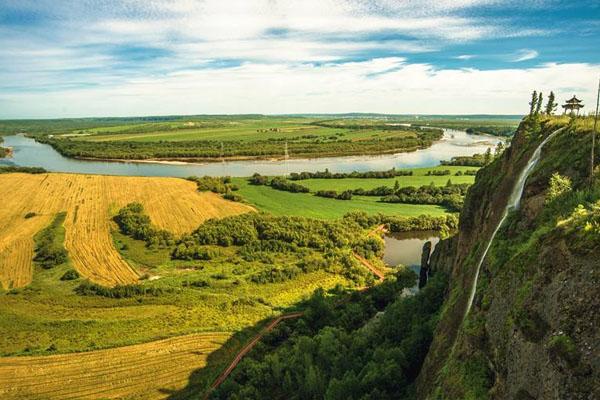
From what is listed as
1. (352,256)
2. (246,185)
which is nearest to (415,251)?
(352,256)

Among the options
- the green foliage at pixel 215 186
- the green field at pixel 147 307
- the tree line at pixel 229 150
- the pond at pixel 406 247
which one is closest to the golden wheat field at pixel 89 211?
the green foliage at pixel 215 186

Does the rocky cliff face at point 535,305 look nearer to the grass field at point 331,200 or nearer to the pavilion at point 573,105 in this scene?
the pavilion at point 573,105

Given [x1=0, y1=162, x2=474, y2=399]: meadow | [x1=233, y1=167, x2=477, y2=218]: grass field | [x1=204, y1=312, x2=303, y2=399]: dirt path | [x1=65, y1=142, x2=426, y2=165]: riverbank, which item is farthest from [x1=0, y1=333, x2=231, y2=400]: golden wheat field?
[x1=65, y1=142, x2=426, y2=165]: riverbank

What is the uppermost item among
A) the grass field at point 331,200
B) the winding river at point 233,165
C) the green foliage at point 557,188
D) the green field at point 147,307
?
the green foliage at point 557,188

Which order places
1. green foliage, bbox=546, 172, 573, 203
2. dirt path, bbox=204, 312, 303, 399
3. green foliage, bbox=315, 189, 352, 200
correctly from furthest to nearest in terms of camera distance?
green foliage, bbox=315, 189, 352, 200 → dirt path, bbox=204, 312, 303, 399 → green foliage, bbox=546, 172, 573, 203

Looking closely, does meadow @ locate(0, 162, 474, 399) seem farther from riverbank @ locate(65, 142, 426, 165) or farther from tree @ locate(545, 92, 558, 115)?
riverbank @ locate(65, 142, 426, 165)

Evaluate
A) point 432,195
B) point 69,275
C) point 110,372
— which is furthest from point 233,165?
point 110,372
